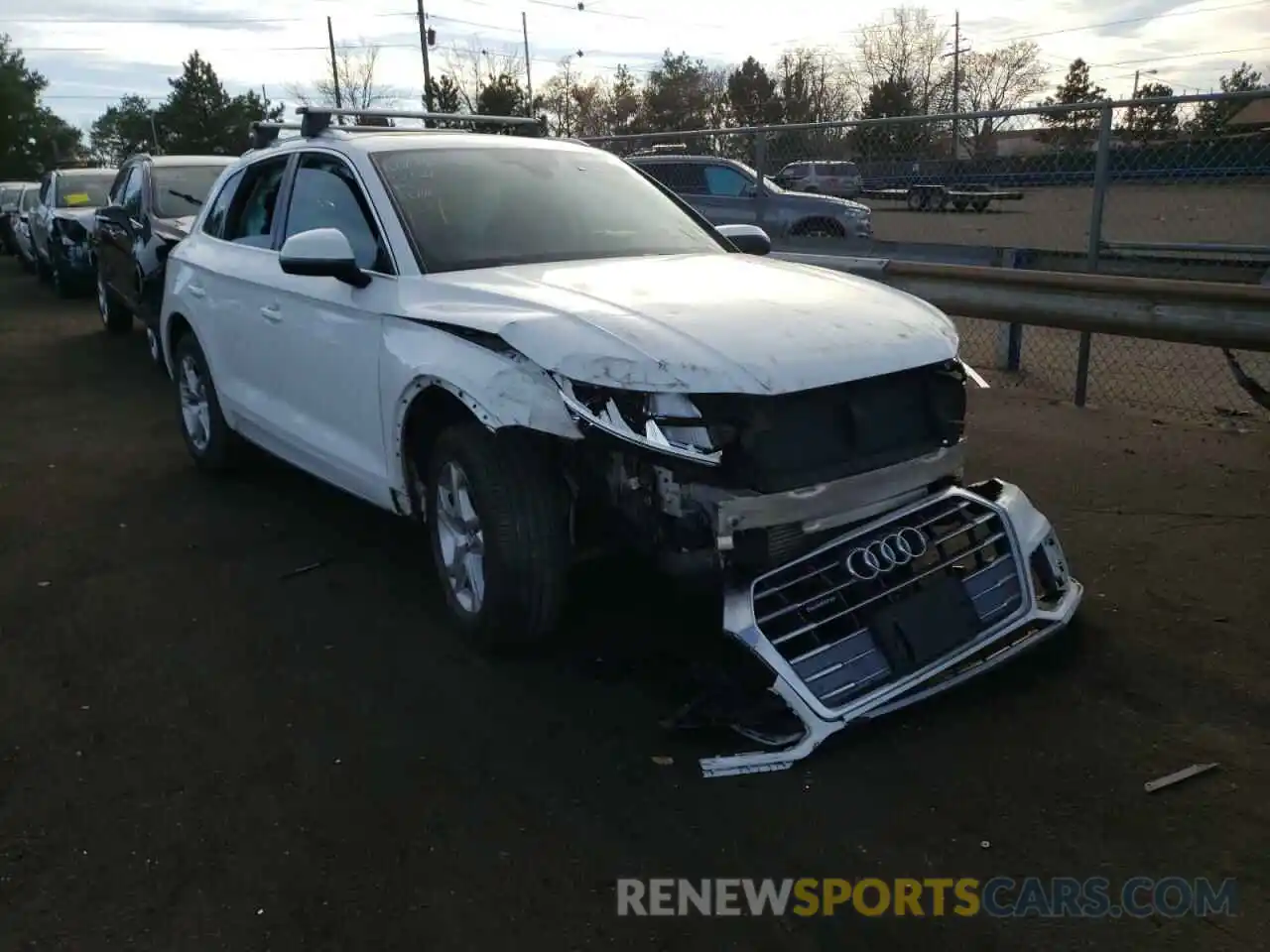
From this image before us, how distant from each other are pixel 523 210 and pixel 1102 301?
3415 mm

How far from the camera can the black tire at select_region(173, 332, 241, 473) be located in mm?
6117

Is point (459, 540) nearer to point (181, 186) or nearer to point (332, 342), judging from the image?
point (332, 342)

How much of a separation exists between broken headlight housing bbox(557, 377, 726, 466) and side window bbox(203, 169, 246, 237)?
137 inches

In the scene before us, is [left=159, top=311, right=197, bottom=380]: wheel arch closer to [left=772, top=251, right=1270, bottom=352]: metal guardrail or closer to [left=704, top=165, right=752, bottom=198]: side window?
[left=772, top=251, right=1270, bottom=352]: metal guardrail

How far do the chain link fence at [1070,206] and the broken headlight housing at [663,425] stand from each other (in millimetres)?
4690

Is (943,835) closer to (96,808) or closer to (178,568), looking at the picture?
(96,808)

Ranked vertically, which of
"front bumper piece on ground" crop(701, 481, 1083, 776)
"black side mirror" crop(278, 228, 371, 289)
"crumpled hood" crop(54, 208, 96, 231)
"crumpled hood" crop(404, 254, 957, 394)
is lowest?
"front bumper piece on ground" crop(701, 481, 1083, 776)

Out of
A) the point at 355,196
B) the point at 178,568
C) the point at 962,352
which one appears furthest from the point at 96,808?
the point at 962,352

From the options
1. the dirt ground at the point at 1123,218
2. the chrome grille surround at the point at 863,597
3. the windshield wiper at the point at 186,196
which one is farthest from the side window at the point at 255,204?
the dirt ground at the point at 1123,218

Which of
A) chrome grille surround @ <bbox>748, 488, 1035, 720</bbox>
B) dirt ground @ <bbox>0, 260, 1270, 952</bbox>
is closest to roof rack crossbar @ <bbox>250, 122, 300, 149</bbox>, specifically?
dirt ground @ <bbox>0, 260, 1270, 952</bbox>

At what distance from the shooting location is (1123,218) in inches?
283

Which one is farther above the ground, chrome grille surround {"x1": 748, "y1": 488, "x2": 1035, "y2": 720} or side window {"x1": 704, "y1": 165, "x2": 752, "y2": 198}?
side window {"x1": 704, "y1": 165, "x2": 752, "y2": 198}

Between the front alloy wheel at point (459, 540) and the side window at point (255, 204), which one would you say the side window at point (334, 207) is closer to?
the side window at point (255, 204)

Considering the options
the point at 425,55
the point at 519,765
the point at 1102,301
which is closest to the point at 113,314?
the point at 1102,301
